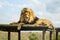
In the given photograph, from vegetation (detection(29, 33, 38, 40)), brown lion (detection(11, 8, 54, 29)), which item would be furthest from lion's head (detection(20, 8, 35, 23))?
vegetation (detection(29, 33, 38, 40))

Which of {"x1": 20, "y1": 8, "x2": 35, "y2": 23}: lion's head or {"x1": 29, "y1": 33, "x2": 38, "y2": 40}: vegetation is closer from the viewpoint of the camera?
{"x1": 20, "y1": 8, "x2": 35, "y2": 23}: lion's head

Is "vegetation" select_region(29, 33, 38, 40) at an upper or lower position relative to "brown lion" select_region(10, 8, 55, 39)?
lower

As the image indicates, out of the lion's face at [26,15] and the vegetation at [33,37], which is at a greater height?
the lion's face at [26,15]

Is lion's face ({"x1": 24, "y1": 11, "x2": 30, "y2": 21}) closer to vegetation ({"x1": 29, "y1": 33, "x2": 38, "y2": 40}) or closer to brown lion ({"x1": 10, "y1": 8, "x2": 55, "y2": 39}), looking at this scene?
brown lion ({"x1": 10, "y1": 8, "x2": 55, "y2": 39})

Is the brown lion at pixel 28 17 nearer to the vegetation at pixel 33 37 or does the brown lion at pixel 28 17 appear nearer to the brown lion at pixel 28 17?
the brown lion at pixel 28 17

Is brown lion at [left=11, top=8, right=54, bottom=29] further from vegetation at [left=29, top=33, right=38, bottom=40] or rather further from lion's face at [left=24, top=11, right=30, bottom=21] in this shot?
vegetation at [left=29, top=33, right=38, bottom=40]

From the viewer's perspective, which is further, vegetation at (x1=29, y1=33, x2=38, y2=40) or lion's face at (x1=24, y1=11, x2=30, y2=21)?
vegetation at (x1=29, y1=33, x2=38, y2=40)

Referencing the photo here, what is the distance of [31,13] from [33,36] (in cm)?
1974

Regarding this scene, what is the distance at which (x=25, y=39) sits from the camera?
31.4 m

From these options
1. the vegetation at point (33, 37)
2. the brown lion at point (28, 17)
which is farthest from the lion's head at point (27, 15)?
the vegetation at point (33, 37)

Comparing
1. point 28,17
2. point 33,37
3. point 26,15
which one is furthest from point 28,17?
point 33,37

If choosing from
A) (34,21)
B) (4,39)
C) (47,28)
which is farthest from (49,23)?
(4,39)

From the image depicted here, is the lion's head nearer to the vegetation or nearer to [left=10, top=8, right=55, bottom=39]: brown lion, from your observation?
[left=10, top=8, right=55, bottom=39]: brown lion

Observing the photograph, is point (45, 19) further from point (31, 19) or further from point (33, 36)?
point (33, 36)
